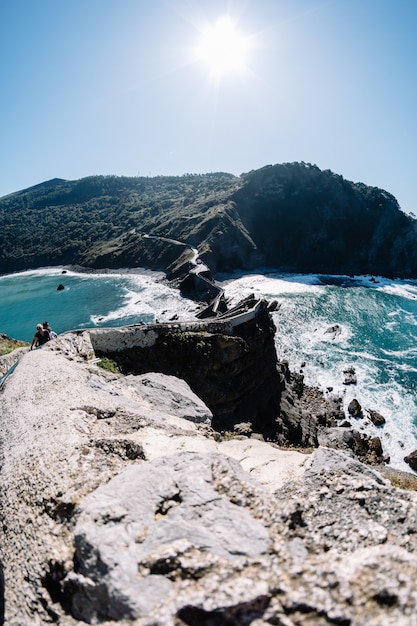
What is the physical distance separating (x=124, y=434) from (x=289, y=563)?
20.2 ft

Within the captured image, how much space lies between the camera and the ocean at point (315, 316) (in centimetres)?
4244

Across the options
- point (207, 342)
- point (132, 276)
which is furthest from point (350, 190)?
point (207, 342)

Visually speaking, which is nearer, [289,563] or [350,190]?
[289,563]

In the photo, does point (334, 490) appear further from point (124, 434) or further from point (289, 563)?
point (124, 434)

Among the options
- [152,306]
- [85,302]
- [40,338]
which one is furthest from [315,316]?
[40,338]

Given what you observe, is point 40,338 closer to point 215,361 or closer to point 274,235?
point 215,361

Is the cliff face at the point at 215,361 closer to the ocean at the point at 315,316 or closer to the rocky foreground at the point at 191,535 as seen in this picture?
the rocky foreground at the point at 191,535

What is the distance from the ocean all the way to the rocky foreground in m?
29.6

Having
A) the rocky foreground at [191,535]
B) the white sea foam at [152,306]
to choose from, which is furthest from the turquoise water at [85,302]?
the rocky foreground at [191,535]

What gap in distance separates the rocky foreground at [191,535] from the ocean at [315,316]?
29.6 meters

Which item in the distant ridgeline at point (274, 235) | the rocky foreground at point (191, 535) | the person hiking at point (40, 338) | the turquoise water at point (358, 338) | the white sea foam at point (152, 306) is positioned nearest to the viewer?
the rocky foreground at point (191, 535)

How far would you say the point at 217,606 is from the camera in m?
5.24

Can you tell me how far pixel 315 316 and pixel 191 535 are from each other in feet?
213

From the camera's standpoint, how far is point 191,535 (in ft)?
21.2
